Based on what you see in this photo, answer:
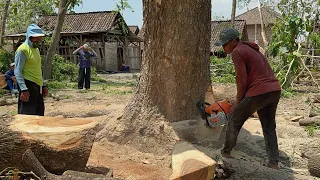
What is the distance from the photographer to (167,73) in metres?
4.41

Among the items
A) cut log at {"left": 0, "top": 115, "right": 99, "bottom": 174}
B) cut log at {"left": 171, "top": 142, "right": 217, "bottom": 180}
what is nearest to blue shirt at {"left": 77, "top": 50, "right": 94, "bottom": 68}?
cut log at {"left": 0, "top": 115, "right": 99, "bottom": 174}

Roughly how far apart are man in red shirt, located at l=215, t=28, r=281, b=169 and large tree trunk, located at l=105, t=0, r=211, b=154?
52 centimetres

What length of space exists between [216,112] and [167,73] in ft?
2.56

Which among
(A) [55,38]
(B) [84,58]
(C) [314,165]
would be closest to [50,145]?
(C) [314,165]

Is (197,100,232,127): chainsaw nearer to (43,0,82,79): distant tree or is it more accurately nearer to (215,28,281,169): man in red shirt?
(215,28,281,169): man in red shirt

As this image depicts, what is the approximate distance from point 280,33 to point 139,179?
9.30 meters

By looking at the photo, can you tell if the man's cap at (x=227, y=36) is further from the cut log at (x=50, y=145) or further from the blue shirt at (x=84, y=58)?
the blue shirt at (x=84, y=58)

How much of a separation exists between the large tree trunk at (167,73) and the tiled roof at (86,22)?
802 inches

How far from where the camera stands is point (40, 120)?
371 cm

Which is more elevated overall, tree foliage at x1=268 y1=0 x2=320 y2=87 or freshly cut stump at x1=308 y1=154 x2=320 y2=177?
tree foliage at x1=268 y1=0 x2=320 y2=87

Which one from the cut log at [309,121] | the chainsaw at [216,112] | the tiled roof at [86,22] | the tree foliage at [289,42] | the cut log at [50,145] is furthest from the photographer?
the tiled roof at [86,22]

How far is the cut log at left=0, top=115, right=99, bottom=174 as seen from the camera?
3.32 m

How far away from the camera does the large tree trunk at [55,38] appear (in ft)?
46.4

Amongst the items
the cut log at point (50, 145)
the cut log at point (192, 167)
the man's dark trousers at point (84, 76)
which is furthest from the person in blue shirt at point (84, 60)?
the cut log at point (192, 167)
